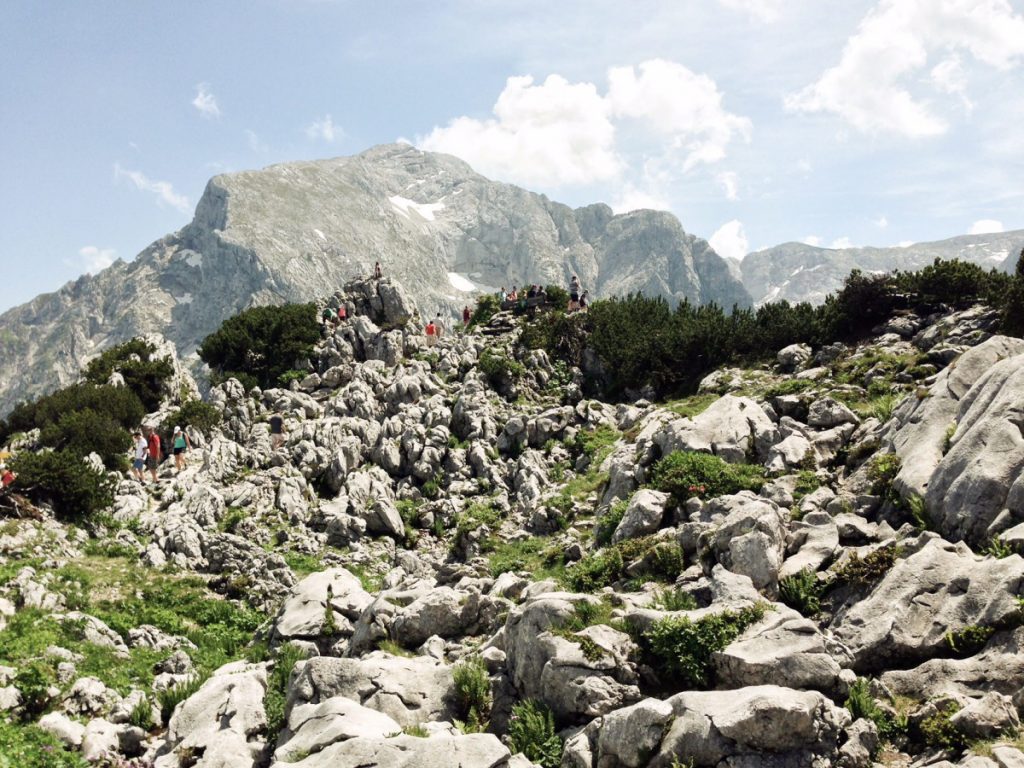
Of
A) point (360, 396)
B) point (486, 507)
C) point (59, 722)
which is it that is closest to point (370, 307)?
point (360, 396)

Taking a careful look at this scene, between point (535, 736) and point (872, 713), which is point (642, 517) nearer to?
A: point (535, 736)

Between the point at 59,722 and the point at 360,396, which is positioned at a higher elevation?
the point at 360,396

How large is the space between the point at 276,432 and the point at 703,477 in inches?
1035

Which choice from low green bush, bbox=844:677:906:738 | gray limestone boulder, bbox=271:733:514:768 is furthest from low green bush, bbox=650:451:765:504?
gray limestone boulder, bbox=271:733:514:768

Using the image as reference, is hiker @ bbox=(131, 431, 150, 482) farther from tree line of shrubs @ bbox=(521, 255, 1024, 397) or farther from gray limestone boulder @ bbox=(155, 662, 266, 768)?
tree line of shrubs @ bbox=(521, 255, 1024, 397)

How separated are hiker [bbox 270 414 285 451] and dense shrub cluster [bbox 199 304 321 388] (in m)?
7.07

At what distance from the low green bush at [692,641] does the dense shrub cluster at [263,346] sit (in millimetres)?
38130

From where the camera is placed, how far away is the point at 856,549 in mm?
14422

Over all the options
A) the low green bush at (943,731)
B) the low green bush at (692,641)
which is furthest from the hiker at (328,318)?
the low green bush at (943,731)

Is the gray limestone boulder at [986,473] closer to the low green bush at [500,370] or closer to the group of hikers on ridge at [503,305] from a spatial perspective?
the low green bush at [500,370]

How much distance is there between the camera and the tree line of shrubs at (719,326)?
37.2 m

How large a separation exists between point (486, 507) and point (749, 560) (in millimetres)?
16889

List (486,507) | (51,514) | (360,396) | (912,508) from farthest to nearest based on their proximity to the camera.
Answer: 1. (360,396)
2. (486,507)
3. (51,514)
4. (912,508)

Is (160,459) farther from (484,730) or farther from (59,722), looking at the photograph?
(484,730)
